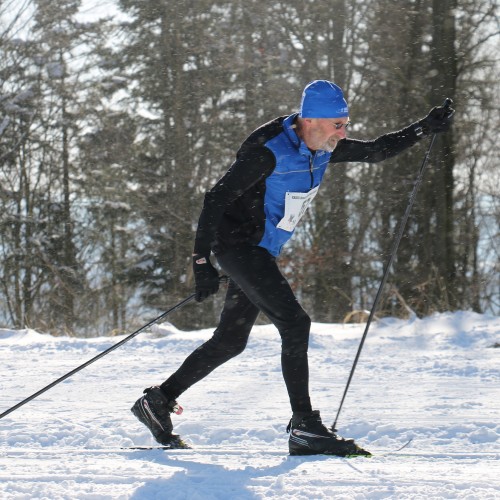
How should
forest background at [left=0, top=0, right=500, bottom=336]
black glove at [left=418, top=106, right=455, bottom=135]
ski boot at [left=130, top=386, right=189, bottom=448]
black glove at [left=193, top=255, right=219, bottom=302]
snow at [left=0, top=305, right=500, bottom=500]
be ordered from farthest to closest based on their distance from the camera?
1. forest background at [left=0, top=0, right=500, bottom=336]
2. black glove at [left=418, top=106, right=455, bottom=135]
3. ski boot at [left=130, top=386, right=189, bottom=448]
4. black glove at [left=193, top=255, right=219, bottom=302]
5. snow at [left=0, top=305, right=500, bottom=500]

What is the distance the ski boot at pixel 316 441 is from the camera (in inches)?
122

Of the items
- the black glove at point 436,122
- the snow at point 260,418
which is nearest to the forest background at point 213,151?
the snow at point 260,418

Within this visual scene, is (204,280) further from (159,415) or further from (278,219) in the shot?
(159,415)

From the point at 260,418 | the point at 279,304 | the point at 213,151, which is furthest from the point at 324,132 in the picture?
the point at 213,151

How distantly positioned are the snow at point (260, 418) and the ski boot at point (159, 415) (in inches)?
5.9

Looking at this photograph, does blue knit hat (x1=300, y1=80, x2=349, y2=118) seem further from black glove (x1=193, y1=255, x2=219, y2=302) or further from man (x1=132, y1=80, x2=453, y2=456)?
black glove (x1=193, y1=255, x2=219, y2=302)

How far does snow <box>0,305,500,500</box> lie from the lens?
8.38 feet

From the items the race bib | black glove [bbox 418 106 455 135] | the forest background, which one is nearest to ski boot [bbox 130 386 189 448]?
the race bib

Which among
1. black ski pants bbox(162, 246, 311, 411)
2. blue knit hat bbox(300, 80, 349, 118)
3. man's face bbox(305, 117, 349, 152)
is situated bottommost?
black ski pants bbox(162, 246, 311, 411)

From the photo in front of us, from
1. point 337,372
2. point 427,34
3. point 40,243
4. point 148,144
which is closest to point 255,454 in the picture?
point 337,372

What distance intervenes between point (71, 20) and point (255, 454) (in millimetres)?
15712

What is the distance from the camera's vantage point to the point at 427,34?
1123 cm

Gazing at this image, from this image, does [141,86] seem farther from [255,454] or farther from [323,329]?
[255,454]

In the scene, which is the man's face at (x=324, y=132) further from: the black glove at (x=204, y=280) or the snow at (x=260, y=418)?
the snow at (x=260, y=418)
